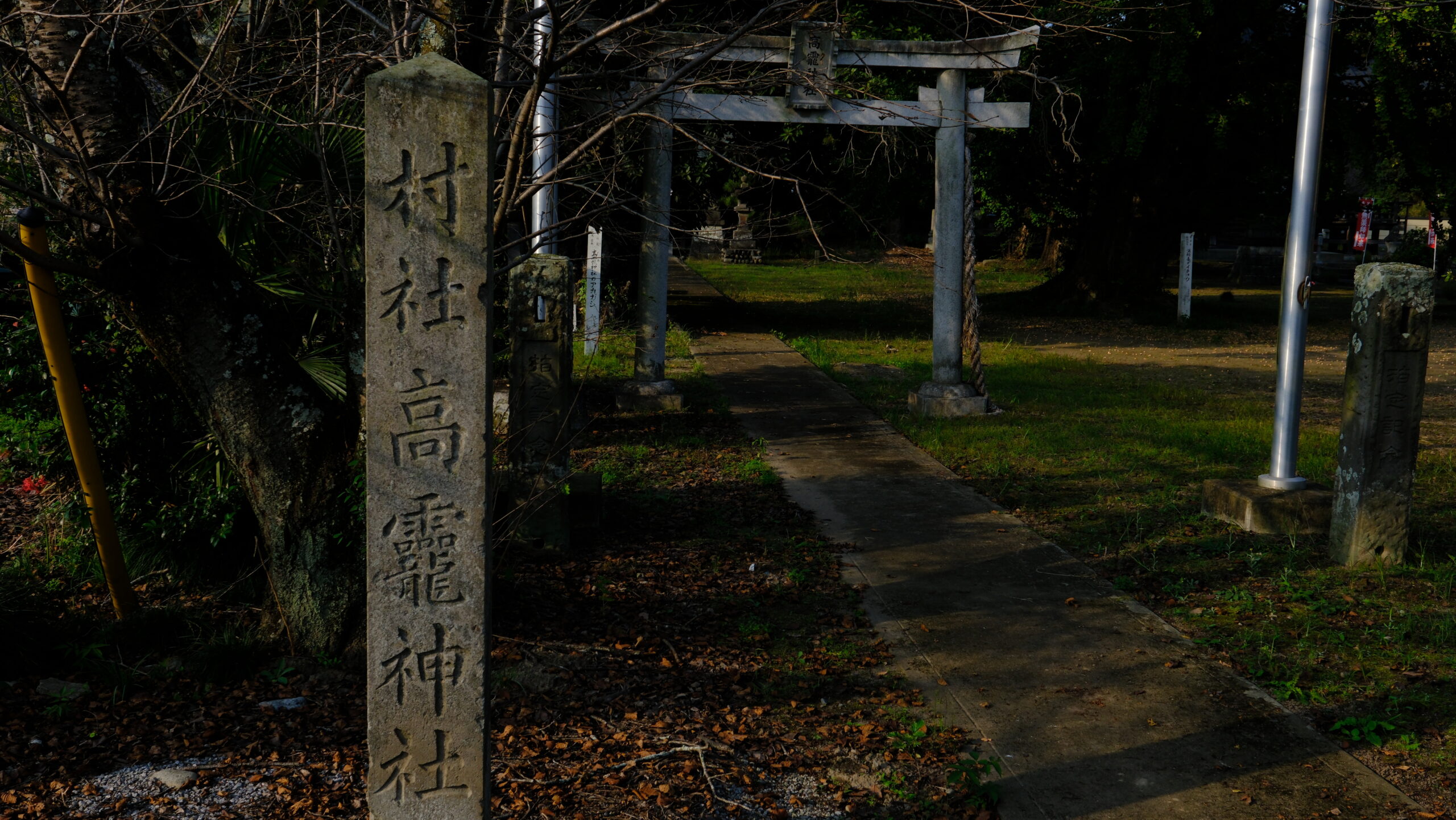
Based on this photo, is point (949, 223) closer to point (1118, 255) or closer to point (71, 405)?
point (71, 405)

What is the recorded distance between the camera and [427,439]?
3.09 m

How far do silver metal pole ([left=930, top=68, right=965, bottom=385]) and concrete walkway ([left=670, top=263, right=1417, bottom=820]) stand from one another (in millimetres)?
2591

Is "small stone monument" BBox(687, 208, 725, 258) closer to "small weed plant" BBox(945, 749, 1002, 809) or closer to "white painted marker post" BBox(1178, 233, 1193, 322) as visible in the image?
"white painted marker post" BBox(1178, 233, 1193, 322)

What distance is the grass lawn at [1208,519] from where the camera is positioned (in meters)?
4.80

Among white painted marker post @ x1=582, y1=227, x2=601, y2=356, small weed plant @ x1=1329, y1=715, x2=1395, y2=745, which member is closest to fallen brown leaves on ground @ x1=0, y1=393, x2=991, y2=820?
small weed plant @ x1=1329, y1=715, x2=1395, y2=745

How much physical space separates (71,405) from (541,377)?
2.54 m

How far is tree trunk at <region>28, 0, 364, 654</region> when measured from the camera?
4312 mm

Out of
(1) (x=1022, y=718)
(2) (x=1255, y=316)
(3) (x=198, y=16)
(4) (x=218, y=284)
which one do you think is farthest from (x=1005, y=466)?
(2) (x=1255, y=316)

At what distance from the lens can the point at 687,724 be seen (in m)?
4.32

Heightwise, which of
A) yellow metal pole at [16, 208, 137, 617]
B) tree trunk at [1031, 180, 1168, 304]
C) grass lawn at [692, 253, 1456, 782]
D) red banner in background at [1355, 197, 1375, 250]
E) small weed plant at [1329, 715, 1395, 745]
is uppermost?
red banner in background at [1355, 197, 1375, 250]

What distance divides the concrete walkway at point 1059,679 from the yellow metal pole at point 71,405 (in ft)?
11.6

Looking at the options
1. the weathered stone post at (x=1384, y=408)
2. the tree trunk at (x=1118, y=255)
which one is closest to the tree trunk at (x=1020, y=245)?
the tree trunk at (x=1118, y=255)

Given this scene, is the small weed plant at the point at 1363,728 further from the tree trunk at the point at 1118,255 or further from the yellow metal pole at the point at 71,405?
the tree trunk at the point at 1118,255

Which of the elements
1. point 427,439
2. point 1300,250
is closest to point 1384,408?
point 1300,250
